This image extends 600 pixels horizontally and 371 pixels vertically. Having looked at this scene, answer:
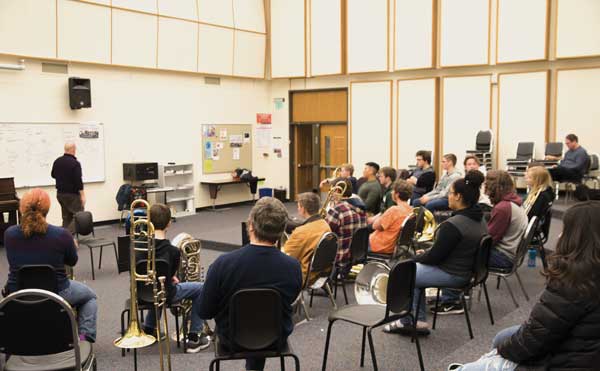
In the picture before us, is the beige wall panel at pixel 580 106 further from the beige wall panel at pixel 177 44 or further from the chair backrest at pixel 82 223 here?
the chair backrest at pixel 82 223

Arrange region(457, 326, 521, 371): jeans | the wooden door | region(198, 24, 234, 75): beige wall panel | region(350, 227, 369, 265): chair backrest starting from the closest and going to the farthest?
1. region(457, 326, 521, 371): jeans
2. region(350, 227, 369, 265): chair backrest
3. region(198, 24, 234, 75): beige wall panel
4. the wooden door

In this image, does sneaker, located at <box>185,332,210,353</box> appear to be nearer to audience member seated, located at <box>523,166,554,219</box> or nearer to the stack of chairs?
audience member seated, located at <box>523,166,554,219</box>

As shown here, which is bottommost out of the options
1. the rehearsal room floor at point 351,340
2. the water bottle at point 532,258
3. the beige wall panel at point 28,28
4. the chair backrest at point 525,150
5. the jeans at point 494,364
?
the rehearsal room floor at point 351,340

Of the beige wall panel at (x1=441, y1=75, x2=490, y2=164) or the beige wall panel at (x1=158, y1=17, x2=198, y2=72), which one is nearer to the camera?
the beige wall panel at (x1=158, y1=17, x2=198, y2=72)

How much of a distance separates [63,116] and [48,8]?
5.88 ft

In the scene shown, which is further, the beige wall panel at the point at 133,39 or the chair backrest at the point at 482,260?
the beige wall panel at the point at 133,39

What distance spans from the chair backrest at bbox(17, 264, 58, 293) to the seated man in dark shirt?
1.36 meters

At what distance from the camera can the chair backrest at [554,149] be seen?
10.4 m

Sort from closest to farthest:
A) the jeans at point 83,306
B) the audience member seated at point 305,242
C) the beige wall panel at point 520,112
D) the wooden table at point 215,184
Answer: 1. the jeans at point 83,306
2. the audience member seated at point 305,242
3. the beige wall panel at point 520,112
4. the wooden table at point 215,184

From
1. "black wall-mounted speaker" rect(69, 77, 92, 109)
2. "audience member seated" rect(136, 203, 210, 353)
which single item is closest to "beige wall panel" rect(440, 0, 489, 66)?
"black wall-mounted speaker" rect(69, 77, 92, 109)

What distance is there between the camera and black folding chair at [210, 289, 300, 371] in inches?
115

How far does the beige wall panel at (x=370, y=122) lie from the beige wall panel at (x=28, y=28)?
6419mm

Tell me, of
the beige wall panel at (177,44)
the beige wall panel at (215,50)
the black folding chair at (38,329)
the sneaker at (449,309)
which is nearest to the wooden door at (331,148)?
the beige wall panel at (215,50)

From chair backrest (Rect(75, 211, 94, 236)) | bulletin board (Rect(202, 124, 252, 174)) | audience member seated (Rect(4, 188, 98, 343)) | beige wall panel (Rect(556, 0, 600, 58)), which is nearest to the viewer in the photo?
audience member seated (Rect(4, 188, 98, 343))
